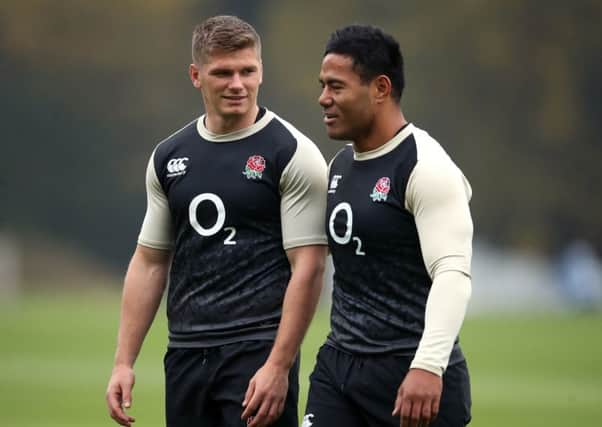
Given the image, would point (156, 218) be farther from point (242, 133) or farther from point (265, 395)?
point (265, 395)

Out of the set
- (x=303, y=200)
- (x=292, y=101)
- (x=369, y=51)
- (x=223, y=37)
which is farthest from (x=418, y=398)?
(x=292, y=101)

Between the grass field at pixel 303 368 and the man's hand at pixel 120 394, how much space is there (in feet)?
20.0

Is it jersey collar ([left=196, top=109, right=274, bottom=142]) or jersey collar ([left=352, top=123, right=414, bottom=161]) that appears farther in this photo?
jersey collar ([left=196, top=109, right=274, bottom=142])

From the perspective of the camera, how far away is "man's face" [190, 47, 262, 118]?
5.77 meters

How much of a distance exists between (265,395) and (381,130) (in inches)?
42.6

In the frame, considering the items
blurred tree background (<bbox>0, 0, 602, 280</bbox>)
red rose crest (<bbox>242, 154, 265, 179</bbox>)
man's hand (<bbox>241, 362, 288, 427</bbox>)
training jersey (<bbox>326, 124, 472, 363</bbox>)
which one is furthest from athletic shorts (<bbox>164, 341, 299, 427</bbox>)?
blurred tree background (<bbox>0, 0, 602, 280</bbox>)

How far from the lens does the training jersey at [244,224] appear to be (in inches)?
226

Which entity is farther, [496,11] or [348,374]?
[496,11]

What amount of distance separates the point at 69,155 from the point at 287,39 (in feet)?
23.3

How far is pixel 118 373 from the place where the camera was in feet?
19.5

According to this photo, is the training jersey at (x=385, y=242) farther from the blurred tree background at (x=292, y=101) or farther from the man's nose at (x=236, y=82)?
the blurred tree background at (x=292, y=101)

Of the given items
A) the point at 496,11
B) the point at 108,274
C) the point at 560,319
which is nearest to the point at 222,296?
the point at 560,319

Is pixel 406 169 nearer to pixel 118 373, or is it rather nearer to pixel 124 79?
pixel 118 373

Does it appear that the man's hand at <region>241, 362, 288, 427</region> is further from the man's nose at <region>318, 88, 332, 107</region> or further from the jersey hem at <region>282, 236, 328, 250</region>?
the man's nose at <region>318, 88, 332, 107</region>
